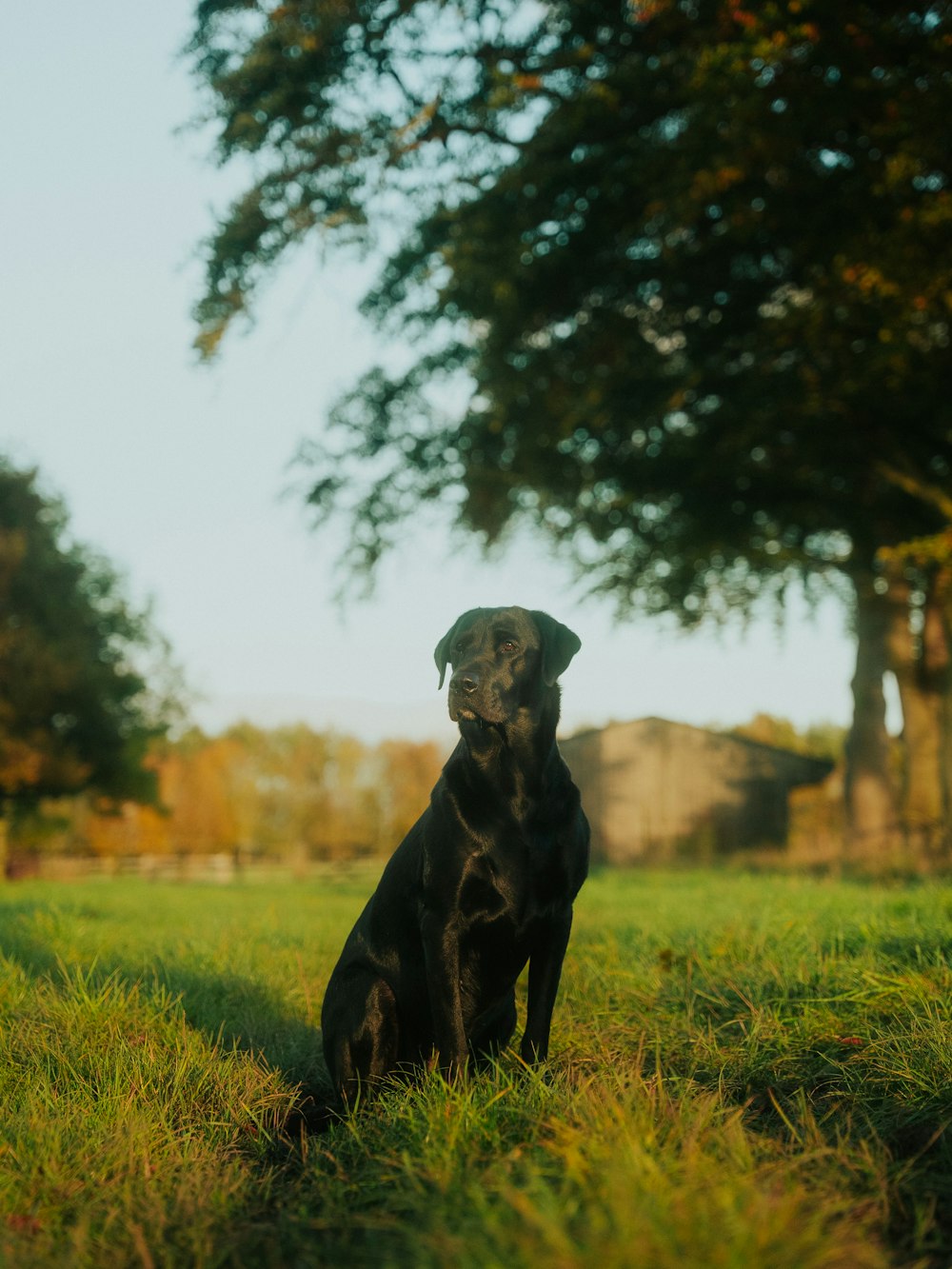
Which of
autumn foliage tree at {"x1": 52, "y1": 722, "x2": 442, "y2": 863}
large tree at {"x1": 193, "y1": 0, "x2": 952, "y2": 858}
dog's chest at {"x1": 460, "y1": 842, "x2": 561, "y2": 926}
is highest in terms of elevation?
large tree at {"x1": 193, "y1": 0, "x2": 952, "y2": 858}

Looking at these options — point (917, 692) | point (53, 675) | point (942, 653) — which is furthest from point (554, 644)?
point (53, 675)

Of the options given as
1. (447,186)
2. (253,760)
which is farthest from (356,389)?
(253,760)

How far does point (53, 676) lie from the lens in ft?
85.8

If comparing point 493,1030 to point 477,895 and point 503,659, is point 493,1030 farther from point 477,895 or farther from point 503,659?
point 503,659

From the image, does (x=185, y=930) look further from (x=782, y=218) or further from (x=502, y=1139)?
(x=782, y=218)

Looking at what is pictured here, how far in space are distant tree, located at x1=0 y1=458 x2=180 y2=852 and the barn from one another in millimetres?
13213

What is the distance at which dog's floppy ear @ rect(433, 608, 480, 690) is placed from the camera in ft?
13.8

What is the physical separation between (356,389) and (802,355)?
6777mm

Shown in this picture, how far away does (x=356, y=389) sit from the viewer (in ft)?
53.6

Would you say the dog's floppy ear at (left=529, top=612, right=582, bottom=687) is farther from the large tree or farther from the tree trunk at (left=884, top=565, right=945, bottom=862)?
the tree trunk at (left=884, top=565, right=945, bottom=862)

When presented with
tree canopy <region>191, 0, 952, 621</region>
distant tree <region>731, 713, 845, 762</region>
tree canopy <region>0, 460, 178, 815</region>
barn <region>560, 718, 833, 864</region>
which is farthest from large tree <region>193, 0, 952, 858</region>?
distant tree <region>731, 713, 845, 762</region>

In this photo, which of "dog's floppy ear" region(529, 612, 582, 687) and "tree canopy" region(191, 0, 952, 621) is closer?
"dog's floppy ear" region(529, 612, 582, 687)

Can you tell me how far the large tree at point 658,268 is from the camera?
9945 millimetres

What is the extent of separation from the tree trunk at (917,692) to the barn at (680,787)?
769 cm
